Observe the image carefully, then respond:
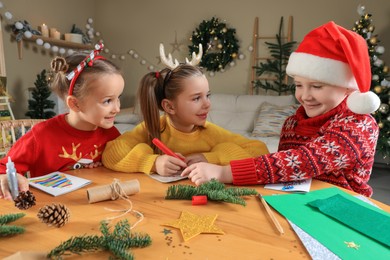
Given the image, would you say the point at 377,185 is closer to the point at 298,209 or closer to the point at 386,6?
the point at 386,6

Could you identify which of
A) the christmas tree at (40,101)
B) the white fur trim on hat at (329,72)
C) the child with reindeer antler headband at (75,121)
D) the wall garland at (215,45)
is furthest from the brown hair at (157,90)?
the wall garland at (215,45)

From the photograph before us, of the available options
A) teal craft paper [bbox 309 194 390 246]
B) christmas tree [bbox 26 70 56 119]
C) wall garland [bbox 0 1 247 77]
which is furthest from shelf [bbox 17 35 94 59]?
teal craft paper [bbox 309 194 390 246]

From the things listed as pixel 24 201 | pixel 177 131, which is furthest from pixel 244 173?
pixel 24 201

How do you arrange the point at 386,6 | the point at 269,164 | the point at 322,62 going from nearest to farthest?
the point at 269,164, the point at 322,62, the point at 386,6

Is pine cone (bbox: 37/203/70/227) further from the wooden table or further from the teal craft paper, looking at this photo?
the teal craft paper

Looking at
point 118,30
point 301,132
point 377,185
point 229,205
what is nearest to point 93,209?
point 229,205

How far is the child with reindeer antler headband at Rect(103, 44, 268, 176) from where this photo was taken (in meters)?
1.06

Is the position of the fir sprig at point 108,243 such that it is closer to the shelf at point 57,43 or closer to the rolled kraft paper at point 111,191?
the rolled kraft paper at point 111,191

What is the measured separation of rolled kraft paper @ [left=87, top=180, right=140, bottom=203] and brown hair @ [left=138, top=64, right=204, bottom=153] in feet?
1.19

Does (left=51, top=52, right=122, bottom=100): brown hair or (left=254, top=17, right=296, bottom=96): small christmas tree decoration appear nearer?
(left=51, top=52, right=122, bottom=100): brown hair

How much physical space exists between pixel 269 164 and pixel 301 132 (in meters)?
0.32

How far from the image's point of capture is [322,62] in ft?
3.21

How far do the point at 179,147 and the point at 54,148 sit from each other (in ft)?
1.46

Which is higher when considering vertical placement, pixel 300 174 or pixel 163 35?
pixel 163 35
